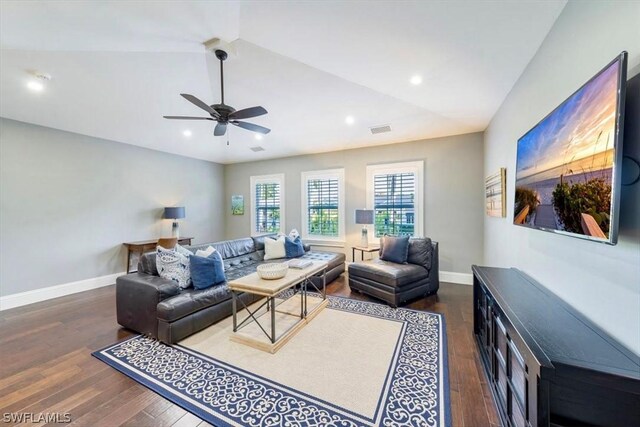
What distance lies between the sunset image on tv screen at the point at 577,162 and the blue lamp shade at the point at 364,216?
9.96 ft

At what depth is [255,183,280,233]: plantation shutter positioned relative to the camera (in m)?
6.66

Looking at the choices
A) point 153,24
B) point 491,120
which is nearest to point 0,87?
point 153,24

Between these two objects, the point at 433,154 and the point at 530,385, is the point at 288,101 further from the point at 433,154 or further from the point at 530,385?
the point at 530,385

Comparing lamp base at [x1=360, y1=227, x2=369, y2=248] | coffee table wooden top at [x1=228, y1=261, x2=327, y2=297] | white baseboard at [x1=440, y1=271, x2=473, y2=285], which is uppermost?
lamp base at [x1=360, y1=227, x2=369, y2=248]

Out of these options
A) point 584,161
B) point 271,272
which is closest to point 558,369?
point 584,161

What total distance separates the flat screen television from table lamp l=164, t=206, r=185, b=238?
609cm

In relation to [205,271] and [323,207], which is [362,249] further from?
[205,271]

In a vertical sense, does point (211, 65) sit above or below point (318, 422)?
above

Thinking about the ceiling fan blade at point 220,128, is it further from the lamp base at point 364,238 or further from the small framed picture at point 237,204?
the small framed picture at point 237,204

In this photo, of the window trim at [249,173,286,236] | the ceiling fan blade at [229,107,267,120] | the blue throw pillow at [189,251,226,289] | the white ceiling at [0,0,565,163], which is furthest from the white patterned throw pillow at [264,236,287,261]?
the ceiling fan blade at [229,107,267,120]

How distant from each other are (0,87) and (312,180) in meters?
4.85

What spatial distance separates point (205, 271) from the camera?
3053 mm

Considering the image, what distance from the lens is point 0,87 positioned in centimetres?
303

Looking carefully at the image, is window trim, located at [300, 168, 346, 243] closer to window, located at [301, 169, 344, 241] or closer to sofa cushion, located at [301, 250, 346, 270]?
window, located at [301, 169, 344, 241]
